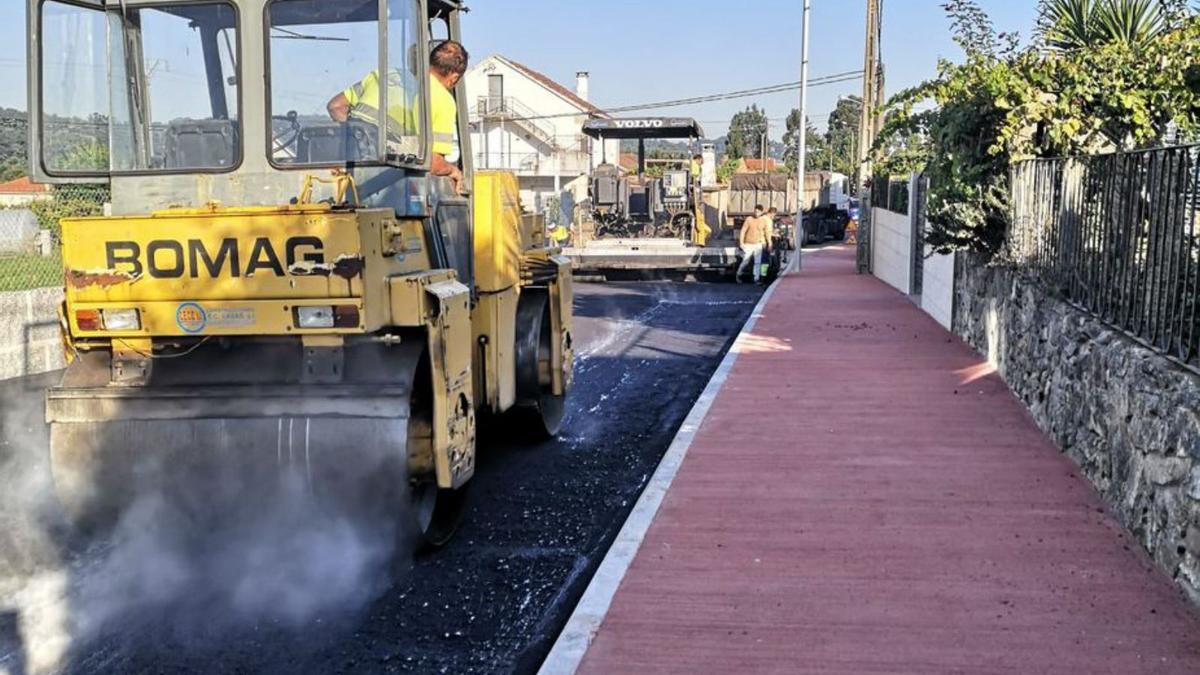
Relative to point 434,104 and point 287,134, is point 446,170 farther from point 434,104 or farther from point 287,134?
point 287,134

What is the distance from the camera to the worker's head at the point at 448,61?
5.93 metres

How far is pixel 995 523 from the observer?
18.9 ft

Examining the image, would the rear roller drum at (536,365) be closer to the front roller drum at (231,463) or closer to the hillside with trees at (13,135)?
the front roller drum at (231,463)

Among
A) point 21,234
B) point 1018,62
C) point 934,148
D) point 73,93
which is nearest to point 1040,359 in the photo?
point 1018,62

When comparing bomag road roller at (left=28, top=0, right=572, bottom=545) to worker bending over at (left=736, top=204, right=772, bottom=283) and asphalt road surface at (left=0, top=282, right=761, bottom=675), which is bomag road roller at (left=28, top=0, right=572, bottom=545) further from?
worker bending over at (left=736, top=204, right=772, bottom=283)

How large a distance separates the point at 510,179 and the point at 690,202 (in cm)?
1591

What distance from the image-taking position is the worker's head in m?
5.93

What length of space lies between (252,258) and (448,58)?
176 centimetres

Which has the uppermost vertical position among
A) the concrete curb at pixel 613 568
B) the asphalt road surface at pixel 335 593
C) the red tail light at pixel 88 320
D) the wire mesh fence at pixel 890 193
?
the wire mesh fence at pixel 890 193

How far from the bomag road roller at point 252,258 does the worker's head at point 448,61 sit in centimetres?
13

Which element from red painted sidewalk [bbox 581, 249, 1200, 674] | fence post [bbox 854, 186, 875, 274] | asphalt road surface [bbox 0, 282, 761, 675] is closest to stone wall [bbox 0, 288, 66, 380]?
asphalt road surface [bbox 0, 282, 761, 675]

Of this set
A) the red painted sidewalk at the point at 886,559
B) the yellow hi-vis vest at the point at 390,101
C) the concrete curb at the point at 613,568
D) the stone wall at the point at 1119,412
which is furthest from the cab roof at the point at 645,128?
the yellow hi-vis vest at the point at 390,101

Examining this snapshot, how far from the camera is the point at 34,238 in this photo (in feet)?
38.9

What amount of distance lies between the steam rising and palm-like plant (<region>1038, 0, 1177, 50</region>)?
8172 mm
